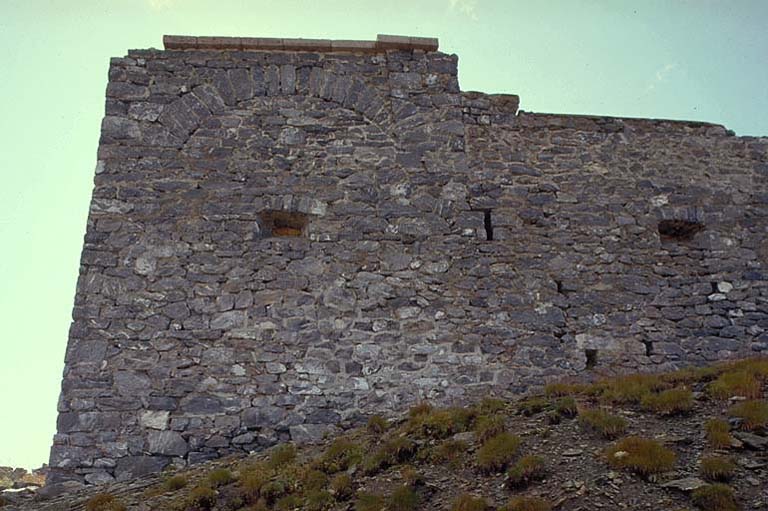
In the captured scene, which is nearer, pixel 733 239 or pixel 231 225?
pixel 231 225

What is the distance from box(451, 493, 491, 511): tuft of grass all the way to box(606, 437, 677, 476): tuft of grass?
1.01 metres

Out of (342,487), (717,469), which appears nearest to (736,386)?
(717,469)

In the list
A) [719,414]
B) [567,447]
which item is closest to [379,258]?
[567,447]

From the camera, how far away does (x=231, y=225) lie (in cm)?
838

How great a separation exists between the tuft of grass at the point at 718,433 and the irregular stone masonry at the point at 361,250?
259 cm

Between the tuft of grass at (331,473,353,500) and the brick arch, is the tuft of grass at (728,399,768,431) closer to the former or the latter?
the tuft of grass at (331,473,353,500)

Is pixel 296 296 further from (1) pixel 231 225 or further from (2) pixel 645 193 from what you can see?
(2) pixel 645 193

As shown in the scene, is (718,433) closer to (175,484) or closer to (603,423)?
(603,423)

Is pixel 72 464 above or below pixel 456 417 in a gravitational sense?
below

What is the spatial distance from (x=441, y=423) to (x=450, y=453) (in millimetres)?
693

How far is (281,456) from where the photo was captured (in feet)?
22.2

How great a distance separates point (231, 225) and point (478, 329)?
10.2ft

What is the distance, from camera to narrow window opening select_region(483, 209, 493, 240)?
345 inches

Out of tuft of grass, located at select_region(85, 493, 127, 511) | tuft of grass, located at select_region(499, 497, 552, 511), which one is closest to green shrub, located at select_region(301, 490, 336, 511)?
tuft of grass, located at select_region(499, 497, 552, 511)
